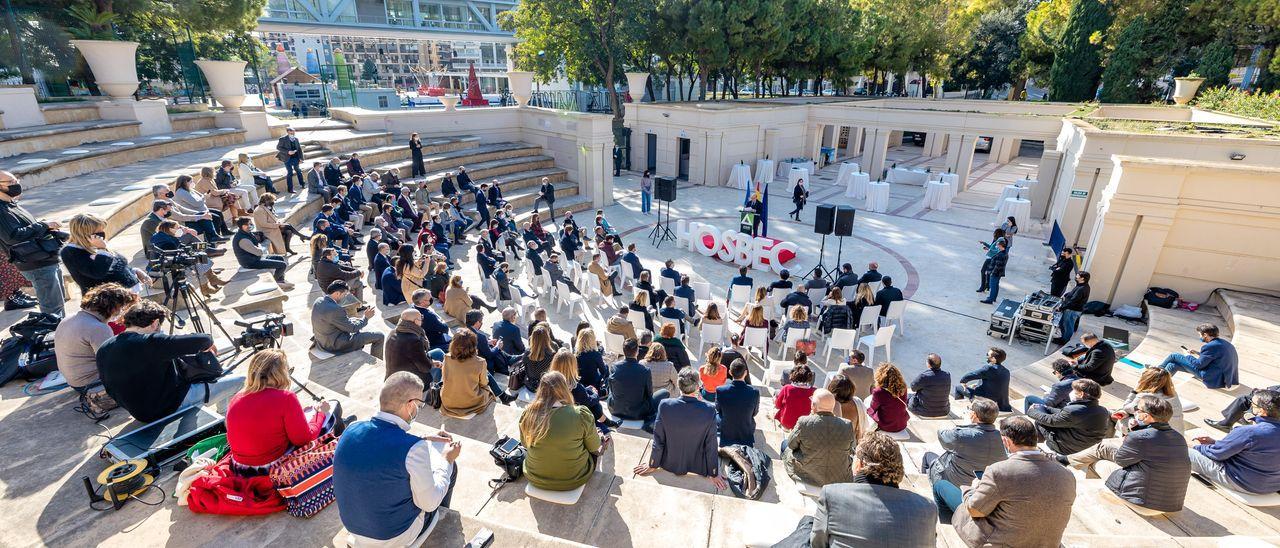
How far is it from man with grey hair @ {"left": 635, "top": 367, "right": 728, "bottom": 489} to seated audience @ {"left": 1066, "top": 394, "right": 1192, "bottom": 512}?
3287mm

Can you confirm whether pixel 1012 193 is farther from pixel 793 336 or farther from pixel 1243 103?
pixel 793 336

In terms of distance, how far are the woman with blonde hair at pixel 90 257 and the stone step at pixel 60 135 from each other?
946 centimetres

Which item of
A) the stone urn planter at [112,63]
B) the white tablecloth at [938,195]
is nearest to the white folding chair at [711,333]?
the white tablecloth at [938,195]

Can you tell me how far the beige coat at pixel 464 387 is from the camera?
5.39 metres

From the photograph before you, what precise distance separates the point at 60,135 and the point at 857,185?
2253cm

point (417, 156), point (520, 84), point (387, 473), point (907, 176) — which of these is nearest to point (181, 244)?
point (387, 473)

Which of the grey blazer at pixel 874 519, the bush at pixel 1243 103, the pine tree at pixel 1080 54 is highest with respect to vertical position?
the pine tree at pixel 1080 54

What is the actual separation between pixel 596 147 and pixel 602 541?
1561 cm

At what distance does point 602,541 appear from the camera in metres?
3.79

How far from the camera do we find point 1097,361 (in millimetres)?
6719

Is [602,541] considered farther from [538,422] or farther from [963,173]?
[963,173]

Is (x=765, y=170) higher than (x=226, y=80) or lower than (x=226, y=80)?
lower

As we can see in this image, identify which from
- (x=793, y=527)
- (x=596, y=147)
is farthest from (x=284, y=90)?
(x=793, y=527)

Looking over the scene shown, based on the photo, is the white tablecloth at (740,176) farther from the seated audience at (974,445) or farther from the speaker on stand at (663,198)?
the seated audience at (974,445)
